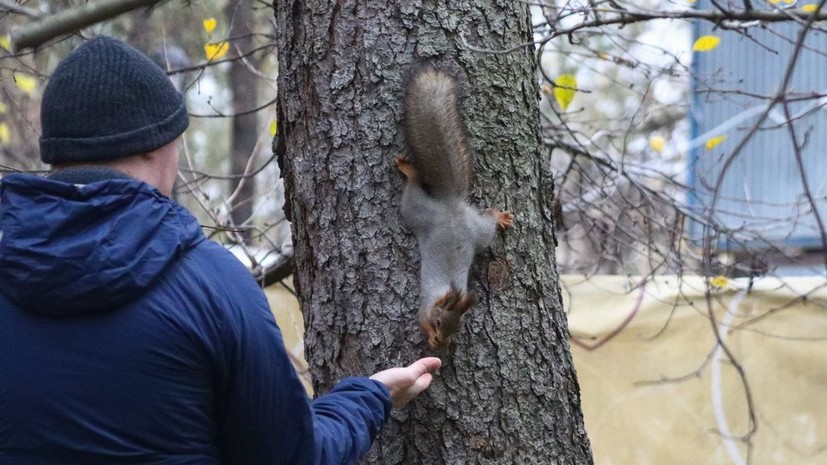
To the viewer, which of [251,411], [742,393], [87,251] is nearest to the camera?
[87,251]

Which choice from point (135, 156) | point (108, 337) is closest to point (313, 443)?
point (108, 337)

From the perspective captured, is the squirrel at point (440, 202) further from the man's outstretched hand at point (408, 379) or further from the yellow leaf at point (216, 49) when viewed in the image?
the yellow leaf at point (216, 49)

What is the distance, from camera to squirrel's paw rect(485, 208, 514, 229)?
1763 millimetres

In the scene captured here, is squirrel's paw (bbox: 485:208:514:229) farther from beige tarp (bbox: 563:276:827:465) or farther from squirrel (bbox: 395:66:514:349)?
beige tarp (bbox: 563:276:827:465)

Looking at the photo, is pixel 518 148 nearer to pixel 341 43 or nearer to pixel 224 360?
pixel 341 43

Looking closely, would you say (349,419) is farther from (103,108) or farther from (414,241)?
(103,108)

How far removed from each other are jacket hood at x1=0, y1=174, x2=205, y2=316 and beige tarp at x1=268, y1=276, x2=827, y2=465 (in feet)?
7.70

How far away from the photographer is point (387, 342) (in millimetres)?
1767

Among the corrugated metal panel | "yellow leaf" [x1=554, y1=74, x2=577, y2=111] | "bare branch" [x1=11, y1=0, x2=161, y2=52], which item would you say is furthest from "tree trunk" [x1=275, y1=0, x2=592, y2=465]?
the corrugated metal panel

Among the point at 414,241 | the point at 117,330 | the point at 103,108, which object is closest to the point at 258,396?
the point at 117,330

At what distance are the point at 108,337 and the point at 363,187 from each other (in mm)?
725

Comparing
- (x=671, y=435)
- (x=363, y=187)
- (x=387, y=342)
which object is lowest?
(x=671, y=435)

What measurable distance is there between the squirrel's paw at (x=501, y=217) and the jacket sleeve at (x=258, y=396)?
61cm

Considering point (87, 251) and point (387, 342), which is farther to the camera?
point (387, 342)
